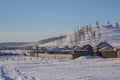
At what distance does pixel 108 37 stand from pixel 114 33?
13220 mm

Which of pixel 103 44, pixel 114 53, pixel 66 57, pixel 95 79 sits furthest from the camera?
pixel 103 44

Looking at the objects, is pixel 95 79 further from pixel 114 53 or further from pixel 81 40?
pixel 81 40

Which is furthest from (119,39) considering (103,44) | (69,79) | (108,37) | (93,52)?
(69,79)

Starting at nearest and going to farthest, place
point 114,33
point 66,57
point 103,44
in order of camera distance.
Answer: point 66,57
point 103,44
point 114,33

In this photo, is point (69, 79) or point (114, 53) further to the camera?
point (114, 53)

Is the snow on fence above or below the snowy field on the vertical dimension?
above

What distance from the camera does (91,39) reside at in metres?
183

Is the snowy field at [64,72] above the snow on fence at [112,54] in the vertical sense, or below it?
below

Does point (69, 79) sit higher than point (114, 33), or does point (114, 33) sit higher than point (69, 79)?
point (114, 33)

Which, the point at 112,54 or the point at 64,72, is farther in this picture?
the point at 112,54

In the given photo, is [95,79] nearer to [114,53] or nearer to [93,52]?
[114,53]

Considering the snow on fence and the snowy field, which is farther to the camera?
the snow on fence

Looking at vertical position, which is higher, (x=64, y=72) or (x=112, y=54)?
(x=112, y=54)

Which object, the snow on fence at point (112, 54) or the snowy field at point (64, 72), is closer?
the snowy field at point (64, 72)
